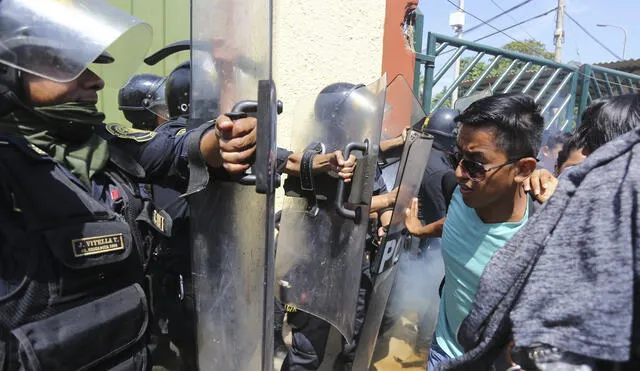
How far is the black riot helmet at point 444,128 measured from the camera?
3524 millimetres

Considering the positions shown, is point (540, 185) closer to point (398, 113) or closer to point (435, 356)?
point (435, 356)

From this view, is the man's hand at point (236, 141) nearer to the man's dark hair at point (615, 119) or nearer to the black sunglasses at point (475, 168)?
the black sunglasses at point (475, 168)

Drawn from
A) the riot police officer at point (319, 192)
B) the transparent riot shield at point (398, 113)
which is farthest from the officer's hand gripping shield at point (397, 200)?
the riot police officer at point (319, 192)

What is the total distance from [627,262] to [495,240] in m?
0.79

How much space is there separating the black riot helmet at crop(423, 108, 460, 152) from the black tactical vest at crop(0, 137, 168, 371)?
264 cm

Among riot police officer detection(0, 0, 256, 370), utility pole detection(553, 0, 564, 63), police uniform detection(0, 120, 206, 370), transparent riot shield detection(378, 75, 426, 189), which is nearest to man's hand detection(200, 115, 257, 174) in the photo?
riot police officer detection(0, 0, 256, 370)

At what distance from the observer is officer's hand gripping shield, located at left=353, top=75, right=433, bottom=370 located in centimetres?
213

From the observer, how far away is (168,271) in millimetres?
1881


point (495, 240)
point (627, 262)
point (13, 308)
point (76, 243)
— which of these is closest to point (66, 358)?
point (13, 308)

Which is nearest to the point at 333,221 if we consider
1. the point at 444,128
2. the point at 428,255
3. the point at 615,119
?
the point at 615,119

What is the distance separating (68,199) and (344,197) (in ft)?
3.93

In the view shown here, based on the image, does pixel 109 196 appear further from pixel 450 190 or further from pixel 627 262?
pixel 450 190

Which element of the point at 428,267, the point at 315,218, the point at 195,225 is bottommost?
the point at 428,267

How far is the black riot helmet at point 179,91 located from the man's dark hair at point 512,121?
1203 millimetres
